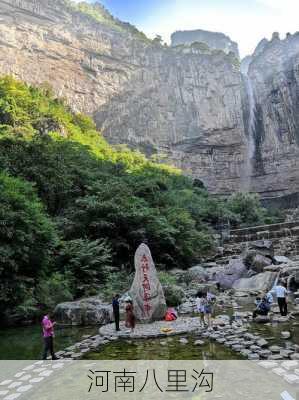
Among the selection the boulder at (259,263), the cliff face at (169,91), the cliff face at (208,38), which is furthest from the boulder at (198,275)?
the cliff face at (208,38)

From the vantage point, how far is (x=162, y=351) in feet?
22.4

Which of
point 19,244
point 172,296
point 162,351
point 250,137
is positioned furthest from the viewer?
point 250,137

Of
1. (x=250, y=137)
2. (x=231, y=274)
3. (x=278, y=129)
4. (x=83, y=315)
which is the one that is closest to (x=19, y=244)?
(x=83, y=315)

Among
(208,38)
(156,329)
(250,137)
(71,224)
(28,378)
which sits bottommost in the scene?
(156,329)

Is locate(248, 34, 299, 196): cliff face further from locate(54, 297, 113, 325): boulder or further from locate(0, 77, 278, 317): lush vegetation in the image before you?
locate(54, 297, 113, 325): boulder

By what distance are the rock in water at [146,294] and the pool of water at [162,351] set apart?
6.16 ft

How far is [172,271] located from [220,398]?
44.9ft

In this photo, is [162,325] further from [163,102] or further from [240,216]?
[163,102]

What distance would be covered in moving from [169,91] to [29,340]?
49840 mm

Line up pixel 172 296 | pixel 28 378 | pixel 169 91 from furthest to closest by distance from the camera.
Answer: pixel 169 91 → pixel 172 296 → pixel 28 378

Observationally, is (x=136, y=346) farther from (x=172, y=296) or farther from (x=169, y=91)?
(x=169, y=91)

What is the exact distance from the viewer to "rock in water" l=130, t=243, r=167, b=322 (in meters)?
9.63

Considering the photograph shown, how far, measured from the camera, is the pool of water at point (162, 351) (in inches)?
253

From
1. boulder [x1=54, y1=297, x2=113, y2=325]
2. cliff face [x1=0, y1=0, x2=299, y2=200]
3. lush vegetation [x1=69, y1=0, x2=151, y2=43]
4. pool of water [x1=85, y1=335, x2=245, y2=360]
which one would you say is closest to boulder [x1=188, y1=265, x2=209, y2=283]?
boulder [x1=54, y1=297, x2=113, y2=325]
